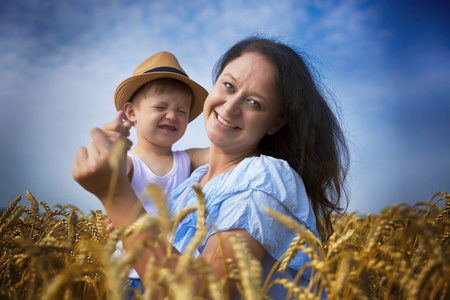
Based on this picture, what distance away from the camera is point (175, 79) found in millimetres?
2133

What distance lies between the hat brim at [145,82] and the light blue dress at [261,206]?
3.19ft

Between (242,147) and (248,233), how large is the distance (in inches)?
22.3

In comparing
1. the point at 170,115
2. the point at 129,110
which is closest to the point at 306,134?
the point at 170,115

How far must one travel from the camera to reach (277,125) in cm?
166

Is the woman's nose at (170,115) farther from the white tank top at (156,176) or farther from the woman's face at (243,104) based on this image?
the woman's face at (243,104)

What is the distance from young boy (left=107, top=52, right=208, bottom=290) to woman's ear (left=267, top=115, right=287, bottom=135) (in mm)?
636

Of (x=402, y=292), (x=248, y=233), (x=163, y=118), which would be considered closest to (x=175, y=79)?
(x=163, y=118)

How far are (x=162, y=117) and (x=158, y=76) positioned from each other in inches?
10.6

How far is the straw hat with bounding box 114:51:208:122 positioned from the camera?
204cm

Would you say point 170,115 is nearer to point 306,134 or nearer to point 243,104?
point 243,104

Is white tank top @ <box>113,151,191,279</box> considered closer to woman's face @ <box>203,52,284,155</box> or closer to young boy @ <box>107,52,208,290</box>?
young boy @ <box>107,52,208,290</box>

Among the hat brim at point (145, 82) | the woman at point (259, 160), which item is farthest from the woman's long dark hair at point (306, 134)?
the hat brim at point (145, 82)

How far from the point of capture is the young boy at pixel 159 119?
1969 millimetres

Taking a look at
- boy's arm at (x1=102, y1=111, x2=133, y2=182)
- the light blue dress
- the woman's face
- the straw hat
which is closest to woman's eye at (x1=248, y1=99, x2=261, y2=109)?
the woman's face
